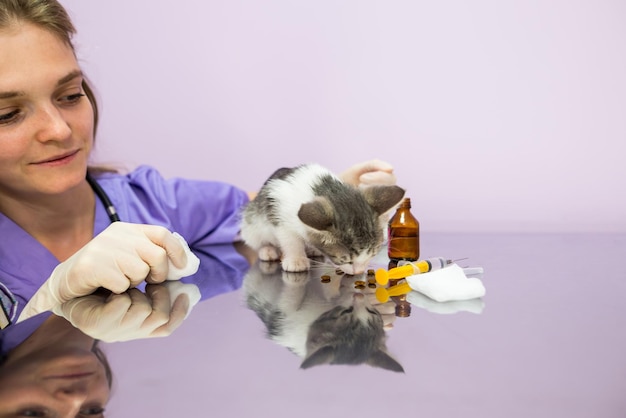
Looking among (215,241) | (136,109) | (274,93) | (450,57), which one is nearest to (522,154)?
(450,57)

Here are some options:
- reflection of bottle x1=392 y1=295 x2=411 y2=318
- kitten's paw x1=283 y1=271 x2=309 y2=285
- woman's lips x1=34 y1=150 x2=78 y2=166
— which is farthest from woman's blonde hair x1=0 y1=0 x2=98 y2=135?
reflection of bottle x1=392 y1=295 x2=411 y2=318

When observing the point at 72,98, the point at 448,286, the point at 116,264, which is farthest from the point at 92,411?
the point at 72,98

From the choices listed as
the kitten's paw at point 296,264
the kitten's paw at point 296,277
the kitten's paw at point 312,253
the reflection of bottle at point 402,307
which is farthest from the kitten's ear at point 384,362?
the kitten's paw at point 312,253

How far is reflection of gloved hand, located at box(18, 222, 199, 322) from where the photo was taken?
100cm

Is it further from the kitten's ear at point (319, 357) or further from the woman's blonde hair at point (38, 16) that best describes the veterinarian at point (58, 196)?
the kitten's ear at point (319, 357)

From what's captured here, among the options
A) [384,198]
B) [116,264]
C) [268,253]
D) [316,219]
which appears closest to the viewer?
[116,264]

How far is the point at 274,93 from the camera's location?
214 centimetres

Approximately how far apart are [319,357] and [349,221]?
1.72 feet

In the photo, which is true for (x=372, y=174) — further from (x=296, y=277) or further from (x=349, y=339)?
(x=349, y=339)

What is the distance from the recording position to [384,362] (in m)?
0.67

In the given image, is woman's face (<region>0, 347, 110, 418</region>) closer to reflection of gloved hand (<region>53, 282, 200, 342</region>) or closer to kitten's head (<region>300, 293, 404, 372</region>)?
reflection of gloved hand (<region>53, 282, 200, 342</region>)

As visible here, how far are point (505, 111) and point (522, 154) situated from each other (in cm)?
15

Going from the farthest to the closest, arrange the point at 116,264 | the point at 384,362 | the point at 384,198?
1. the point at 384,198
2. the point at 116,264
3. the point at 384,362

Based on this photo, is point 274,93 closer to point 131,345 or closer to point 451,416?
point 131,345
